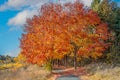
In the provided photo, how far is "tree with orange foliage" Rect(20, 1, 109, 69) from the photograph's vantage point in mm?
43812

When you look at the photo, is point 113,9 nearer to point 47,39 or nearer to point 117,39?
point 117,39

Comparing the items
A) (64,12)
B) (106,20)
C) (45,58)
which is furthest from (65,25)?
(106,20)

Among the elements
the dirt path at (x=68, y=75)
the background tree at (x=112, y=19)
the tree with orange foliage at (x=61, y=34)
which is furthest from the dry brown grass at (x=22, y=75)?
the background tree at (x=112, y=19)

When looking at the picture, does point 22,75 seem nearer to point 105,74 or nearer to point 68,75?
point 68,75

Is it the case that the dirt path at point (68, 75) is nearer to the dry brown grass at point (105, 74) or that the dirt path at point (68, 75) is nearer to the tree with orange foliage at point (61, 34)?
the dry brown grass at point (105, 74)

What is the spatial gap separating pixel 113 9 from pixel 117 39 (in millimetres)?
5861

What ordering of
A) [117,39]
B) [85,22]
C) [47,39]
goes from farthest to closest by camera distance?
[117,39] < [85,22] < [47,39]

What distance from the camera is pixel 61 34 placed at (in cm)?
4447

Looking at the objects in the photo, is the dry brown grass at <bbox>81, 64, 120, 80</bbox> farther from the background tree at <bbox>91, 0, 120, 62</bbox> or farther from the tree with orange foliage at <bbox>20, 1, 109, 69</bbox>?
the background tree at <bbox>91, 0, 120, 62</bbox>

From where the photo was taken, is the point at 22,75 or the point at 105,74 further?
the point at 22,75

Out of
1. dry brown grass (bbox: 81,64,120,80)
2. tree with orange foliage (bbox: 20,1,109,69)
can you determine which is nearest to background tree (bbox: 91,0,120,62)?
tree with orange foliage (bbox: 20,1,109,69)

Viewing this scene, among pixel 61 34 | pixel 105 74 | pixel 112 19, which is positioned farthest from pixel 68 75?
pixel 112 19

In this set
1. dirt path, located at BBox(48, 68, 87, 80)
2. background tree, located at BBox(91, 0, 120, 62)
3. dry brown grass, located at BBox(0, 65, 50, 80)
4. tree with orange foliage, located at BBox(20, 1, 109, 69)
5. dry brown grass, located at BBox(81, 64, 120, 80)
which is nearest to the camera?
dry brown grass, located at BBox(81, 64, 120, 80)

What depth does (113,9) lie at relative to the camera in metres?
59.3
